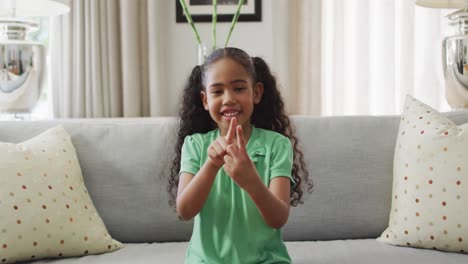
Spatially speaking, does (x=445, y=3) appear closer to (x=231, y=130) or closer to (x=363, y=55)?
(x=363, y=55)

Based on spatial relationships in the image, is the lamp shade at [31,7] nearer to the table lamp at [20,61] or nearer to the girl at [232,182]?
the table lamp at [20,61]

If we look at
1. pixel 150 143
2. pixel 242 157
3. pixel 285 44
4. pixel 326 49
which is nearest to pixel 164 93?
pixel 285 44

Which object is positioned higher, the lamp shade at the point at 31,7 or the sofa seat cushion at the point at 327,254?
the lamp shade at the point at 31,7

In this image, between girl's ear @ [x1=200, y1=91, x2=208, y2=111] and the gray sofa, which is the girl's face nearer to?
girl's ear @ [x1=200, y1=91, x2=208, y2=111]

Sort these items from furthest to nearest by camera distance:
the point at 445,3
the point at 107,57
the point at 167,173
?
the point at 107,57
the point at 445,3
the point at 167,173

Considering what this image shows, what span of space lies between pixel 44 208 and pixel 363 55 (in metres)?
2.11

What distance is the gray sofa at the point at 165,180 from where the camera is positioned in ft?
5.55

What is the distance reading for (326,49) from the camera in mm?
3078

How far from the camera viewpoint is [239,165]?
113 cm

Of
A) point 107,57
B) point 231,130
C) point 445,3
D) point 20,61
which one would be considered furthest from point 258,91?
point 107,57

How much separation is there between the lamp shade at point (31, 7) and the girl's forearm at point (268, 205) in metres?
1.62

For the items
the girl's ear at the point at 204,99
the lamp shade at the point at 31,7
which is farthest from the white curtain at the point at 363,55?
the girl's ear at the point at 204,99

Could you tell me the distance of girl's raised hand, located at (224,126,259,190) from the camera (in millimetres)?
1130

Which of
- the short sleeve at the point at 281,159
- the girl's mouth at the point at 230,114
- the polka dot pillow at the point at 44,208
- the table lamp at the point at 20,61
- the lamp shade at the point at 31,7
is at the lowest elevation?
the polka dot pillow at the point at 44,208
